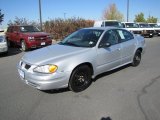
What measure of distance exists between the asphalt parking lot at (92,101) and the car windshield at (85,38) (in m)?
1.13

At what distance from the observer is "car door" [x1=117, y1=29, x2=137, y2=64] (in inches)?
277

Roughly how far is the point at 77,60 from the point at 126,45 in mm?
2501

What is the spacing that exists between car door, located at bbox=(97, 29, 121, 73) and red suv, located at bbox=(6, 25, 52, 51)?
8146 mm

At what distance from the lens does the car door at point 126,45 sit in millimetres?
7043

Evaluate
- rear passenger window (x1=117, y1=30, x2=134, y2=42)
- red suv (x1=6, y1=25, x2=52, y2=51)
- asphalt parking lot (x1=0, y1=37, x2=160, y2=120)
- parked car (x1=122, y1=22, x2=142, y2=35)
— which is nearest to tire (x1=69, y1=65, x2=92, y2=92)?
asphalt parking lot (x1=0, y1=37, x2=160, y2=120)

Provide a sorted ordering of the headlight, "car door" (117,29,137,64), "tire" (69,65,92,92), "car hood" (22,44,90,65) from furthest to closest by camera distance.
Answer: "car door" (117,29,137,64), "tire" (69,65,92,92), "car hood" (22,44,90,65), the headlight

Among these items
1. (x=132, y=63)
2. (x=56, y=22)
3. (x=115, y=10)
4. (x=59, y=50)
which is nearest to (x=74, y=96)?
(x=59, y=50)

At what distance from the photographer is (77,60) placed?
530 cm

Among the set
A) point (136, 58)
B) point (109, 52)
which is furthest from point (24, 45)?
point (109, 52)

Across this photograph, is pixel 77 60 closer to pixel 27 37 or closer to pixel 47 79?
pixel 47 79

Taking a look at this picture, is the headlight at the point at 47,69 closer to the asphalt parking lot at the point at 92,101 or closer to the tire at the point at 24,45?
the asphalt parking lot at the point at 92,101

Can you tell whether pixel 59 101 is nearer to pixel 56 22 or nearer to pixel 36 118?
pixel 36 118

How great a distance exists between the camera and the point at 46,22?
80.6 feet

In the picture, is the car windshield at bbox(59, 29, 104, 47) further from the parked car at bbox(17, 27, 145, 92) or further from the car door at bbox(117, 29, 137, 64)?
the car door at bbox(117, 29, 137, 64)
